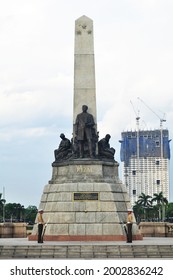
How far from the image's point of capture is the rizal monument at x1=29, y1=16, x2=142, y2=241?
28.2m

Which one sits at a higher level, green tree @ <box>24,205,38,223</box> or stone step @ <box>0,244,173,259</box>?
green tree @ <box>24,205,38,223</box>

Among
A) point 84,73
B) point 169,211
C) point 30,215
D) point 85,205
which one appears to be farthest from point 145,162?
point 85,205

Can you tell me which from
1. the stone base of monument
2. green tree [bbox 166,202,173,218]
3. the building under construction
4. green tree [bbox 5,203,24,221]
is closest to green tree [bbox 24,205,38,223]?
green tree [bbox 5,203,24,221]

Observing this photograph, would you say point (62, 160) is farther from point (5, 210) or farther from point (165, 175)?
point (165, 175)

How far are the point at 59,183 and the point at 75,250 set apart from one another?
25.2 ft

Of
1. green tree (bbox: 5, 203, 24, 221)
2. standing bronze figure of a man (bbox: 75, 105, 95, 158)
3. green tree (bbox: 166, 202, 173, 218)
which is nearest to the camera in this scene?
standing bronze figure of a man (bbox: 75, 105, 95, 158)

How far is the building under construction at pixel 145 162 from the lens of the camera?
170m

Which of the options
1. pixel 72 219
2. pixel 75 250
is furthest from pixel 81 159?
pixel 75 250

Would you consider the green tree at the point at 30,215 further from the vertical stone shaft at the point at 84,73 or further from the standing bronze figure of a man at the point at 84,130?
the standing bronze figure of a man at the point at 84,130

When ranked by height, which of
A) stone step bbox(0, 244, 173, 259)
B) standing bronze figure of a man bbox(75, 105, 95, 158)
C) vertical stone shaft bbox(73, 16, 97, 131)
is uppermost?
vertical stone shaft bbox(73, 16, 97, 131)

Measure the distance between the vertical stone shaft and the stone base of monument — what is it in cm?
280

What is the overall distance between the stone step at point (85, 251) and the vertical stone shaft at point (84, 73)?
9.47m

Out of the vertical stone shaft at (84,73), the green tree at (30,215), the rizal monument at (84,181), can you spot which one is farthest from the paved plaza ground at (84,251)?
the green tree at (30,215)

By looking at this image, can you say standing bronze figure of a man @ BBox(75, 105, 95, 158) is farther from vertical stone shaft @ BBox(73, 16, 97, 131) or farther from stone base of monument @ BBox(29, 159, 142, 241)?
stone base of monument @ BBox(29, 159, 142, 241)
